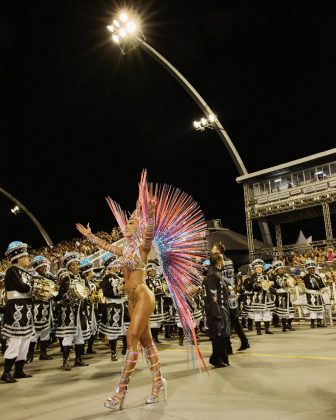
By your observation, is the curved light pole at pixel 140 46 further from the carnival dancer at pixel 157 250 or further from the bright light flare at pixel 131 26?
the carnival dancer at pixel 157 250

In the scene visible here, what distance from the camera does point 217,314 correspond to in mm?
7441

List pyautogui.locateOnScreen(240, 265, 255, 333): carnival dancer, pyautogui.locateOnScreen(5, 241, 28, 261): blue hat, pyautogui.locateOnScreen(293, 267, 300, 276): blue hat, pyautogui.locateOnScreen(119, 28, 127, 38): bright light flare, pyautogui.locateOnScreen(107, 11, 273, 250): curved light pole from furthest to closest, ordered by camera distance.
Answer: pyautogui.locateOnScreen(293, 267, 300, 276): blue hat, pyautogui.locateOnScreen(119, 28, 127, 38): bright light flare, pyautogui.locateOnScreen(107, 11, 273, 250): curved light pole, pyautogui.locateOnScreen(240, 265, 255, 333): carnival dancer, pyautogui.locateOnScreen(5, 241, 28, 261): blue hat

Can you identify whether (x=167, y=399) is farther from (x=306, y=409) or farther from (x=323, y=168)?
(x=323, y=168)

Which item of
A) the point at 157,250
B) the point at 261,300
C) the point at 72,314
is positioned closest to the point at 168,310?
the point at 261,300

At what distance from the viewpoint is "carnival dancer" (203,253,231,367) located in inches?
286

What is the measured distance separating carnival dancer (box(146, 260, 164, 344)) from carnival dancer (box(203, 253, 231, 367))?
14.4ft

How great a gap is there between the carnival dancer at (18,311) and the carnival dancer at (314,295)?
9.34m

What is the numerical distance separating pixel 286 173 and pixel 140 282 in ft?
70.6

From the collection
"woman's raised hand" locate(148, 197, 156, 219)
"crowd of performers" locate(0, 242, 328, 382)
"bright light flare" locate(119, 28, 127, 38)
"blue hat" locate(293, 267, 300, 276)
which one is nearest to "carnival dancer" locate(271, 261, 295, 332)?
"crowd of performers" locate(0, 242, 328, 382)

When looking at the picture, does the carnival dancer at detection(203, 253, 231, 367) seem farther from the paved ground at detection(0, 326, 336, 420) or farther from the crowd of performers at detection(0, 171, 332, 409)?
the paved ground at detection(0, 326, 336, 420)

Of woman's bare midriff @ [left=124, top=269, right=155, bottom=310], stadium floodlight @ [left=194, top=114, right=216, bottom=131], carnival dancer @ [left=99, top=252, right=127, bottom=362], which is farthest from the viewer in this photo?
stadium floodlight @ [left=194, top=114, right=216, bottom=131]

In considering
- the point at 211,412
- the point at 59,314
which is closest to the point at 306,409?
the point at 211,412

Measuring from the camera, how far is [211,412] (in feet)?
14.6

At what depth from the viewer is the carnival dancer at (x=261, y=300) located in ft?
42.2
